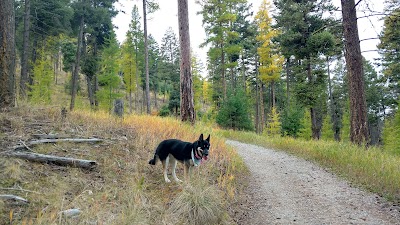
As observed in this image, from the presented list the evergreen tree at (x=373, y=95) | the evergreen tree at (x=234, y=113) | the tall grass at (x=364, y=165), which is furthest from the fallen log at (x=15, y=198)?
the evergreen tree at (x=373, y=95)

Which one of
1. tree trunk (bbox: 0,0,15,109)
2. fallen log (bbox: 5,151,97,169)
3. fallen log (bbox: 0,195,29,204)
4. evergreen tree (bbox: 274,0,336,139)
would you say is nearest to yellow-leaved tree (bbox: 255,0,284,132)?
evergreen tree (bbox: 274,0,336,139)

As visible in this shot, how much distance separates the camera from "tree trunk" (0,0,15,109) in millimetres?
7305

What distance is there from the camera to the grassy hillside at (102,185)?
3.45 metres

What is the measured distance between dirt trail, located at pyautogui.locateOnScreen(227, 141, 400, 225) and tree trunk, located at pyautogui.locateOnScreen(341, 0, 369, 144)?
8.94ft

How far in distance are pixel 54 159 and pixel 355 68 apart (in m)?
9.79

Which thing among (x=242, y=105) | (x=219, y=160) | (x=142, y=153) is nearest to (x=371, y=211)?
(x=219, y=160)

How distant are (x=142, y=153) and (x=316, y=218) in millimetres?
4137

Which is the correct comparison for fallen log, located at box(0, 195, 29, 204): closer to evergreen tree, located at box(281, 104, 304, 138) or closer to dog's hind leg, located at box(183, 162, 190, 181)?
dog's hind leg, located at box(183, 162, 190, 181)

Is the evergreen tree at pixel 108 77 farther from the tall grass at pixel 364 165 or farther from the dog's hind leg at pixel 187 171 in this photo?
the dog's hind leg at pixel 187 171

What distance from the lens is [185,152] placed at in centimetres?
525

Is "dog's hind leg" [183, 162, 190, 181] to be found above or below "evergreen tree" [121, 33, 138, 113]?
below

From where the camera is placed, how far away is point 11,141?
5242 millimetres

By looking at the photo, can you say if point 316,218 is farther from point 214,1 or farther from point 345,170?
point 214,1

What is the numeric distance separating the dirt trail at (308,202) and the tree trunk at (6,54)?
23.5 feet
